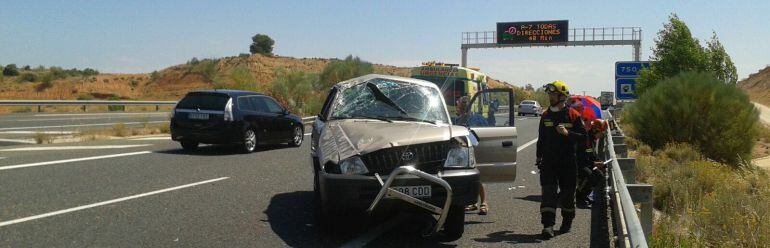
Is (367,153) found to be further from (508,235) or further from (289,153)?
(289,153)

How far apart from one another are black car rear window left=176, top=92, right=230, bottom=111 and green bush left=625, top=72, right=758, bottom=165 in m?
13.1

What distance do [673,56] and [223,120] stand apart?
18.5 m

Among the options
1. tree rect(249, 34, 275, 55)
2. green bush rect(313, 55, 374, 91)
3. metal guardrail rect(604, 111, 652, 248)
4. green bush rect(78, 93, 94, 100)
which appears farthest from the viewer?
tree rect(249, 34, 275, 55)

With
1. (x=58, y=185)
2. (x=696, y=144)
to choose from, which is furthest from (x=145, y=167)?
(x=696, y=144)

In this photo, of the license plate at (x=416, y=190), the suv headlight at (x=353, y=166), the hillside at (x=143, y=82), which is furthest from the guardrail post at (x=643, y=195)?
the hillside at (x=143, y=82)

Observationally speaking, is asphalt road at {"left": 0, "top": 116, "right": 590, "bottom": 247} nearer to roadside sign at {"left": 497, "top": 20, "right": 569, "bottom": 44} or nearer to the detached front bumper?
the detached front bumper

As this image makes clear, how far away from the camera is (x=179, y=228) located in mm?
7008

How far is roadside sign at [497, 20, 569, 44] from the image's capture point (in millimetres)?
50031

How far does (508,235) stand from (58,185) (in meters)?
6.37

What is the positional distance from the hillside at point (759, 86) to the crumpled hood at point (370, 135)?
96.8 meters

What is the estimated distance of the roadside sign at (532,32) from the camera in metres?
50.0

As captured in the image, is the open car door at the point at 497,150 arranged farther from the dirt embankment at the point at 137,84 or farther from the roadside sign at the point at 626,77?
the dirt embankment at the point at 137,84

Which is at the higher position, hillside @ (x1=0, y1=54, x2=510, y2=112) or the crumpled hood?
hillside @ (x1=0, y1=54, x2=510, y2=112)

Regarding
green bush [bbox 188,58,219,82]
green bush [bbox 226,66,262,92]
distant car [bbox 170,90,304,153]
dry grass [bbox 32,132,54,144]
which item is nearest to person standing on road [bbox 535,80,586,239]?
distant car [bbox 170,90,304,153]
